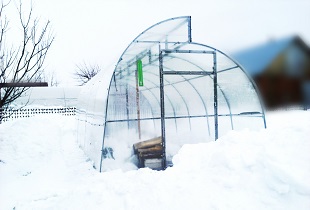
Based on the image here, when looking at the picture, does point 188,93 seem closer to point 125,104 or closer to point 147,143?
point 147,143

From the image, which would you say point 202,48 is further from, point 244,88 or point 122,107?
point 122,107

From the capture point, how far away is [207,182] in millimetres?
4234

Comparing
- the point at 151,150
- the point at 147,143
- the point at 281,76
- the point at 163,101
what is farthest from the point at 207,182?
the point at 281,76

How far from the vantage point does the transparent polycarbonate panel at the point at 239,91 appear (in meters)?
7.70

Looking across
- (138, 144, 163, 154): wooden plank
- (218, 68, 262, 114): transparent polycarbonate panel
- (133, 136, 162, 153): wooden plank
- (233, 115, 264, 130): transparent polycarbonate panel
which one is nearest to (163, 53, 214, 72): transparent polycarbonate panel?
(218, 68, 262, 114): transparent polycarbonate panel

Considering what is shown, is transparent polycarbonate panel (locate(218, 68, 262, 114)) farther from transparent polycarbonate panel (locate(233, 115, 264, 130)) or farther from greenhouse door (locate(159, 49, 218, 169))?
greenhouse door (locate(159, 49, 218, 169))

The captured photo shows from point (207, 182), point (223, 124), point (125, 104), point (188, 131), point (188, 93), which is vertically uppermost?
point (188, 93)

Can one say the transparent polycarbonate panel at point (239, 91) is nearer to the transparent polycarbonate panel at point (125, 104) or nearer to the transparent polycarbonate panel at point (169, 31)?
the transparent polycarbonate panel at point (169, 31)

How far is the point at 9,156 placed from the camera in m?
8.22

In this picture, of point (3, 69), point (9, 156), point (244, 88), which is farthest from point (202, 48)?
point (9, 156)

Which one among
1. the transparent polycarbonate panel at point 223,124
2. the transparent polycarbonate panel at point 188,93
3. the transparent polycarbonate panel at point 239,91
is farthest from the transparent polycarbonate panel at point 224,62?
the transparent polycarbonate panel at point 223,124

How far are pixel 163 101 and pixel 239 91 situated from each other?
240cm

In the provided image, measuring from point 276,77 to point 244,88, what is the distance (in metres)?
7.39

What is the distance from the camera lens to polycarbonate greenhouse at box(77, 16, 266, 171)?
6812 millimetres
